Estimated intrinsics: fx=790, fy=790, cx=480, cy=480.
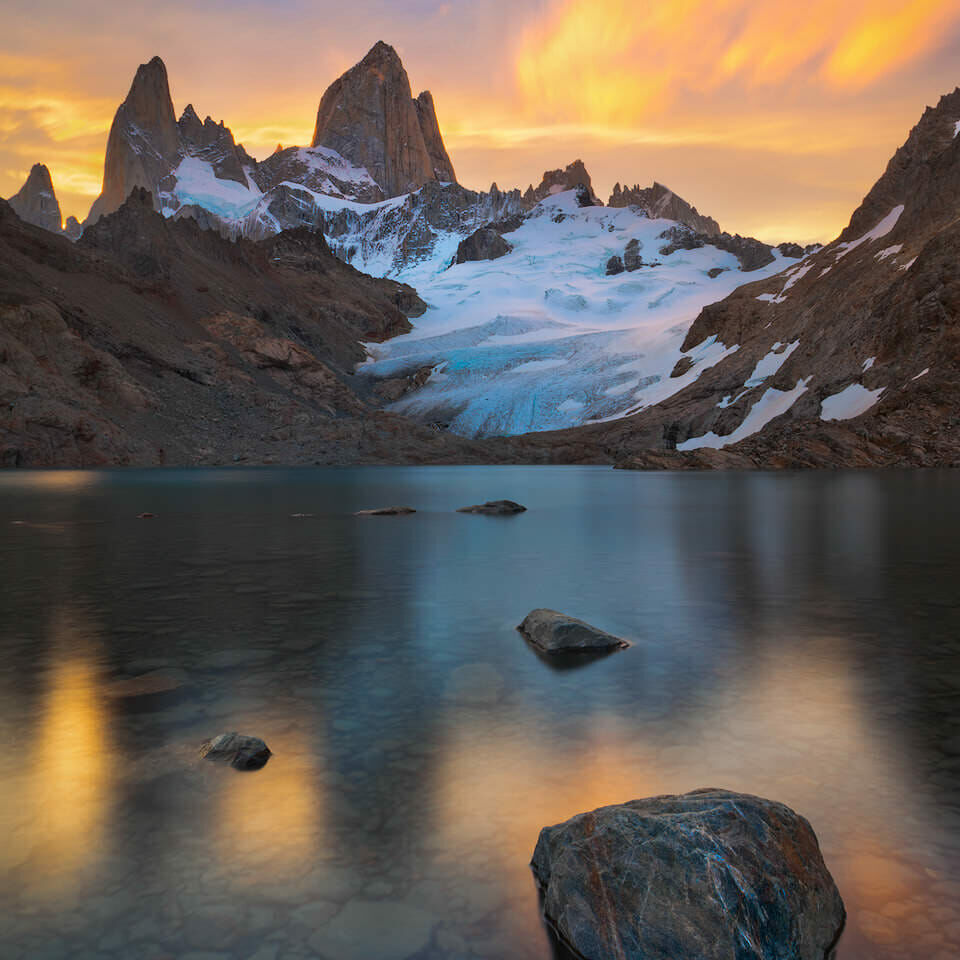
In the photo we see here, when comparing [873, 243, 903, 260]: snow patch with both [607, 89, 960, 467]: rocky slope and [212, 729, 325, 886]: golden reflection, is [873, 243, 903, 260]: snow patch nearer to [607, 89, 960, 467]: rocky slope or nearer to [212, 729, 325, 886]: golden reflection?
[607, 89, 960, 467]: rocky slope

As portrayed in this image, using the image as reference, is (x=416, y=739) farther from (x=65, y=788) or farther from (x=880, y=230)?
(x=880, y=230)

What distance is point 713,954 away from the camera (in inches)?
129

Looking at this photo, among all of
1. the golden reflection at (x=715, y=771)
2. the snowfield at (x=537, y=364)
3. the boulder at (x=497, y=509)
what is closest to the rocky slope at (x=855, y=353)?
the snowfield at (x=537, y=364)

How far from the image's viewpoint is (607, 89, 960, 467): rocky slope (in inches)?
2483

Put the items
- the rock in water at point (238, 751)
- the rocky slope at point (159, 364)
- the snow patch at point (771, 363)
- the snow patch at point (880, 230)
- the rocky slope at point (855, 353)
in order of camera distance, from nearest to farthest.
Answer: the rock in water at point (238, 751) < the rocky slope at point (855, 353) < the rocky slope at point (159, 364) < the snow patch at point (771, 363) < the snow patch at point (880, 230)

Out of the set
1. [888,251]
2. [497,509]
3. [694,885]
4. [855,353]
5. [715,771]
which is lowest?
[715,771]

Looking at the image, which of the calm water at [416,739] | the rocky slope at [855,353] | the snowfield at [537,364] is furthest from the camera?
the snowfield at [537,364]

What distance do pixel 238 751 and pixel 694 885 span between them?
11.2ft

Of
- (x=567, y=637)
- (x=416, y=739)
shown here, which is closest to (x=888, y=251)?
(x=567, y=637)

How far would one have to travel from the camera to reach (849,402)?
68312mm

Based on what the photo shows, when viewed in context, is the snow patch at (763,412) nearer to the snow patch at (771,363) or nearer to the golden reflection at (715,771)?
the snow patch at (771,363)

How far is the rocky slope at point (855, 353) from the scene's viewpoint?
63062mm

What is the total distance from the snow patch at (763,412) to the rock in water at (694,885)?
74.6m

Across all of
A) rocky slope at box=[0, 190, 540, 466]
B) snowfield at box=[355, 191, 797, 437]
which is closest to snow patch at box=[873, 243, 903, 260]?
snowfield at box=[355, 191, 797, 437]
